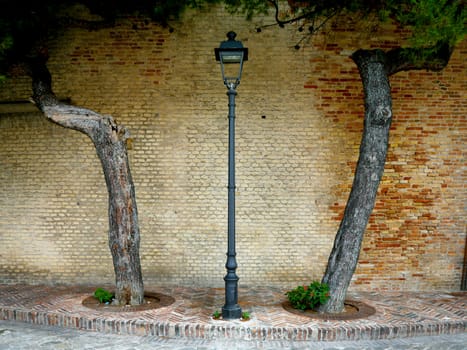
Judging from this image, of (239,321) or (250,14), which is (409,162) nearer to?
(250,14)

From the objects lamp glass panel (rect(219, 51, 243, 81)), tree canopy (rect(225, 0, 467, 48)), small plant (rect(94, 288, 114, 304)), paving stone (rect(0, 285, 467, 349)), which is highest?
tree canopy (rect(225, 0, 467, 48))

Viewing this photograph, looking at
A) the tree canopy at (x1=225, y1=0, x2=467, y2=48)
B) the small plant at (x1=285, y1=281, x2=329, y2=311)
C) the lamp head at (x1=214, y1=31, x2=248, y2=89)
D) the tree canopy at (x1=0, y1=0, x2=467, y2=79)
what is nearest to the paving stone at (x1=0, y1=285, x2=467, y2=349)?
the small plant at (x1=285, y1=281, x2=329, y2=311)

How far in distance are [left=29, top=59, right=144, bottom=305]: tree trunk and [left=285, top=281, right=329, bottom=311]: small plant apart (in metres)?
2.50

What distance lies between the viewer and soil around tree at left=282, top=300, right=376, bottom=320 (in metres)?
6.86

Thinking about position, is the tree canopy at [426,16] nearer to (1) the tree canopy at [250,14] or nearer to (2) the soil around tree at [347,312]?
(1) the tree canopy at [250,14]

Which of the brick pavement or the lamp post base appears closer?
the brick pavement

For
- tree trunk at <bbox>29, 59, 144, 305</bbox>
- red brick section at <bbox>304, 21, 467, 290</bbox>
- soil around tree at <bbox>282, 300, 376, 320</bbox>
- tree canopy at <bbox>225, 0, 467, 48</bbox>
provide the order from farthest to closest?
red brick section at <bbox>304, 21, 467, 290</bbox>
tree trunk at <bbox>29, 59, 144, 305</bbox>
soil around tree at <bbox>282, 300, 376, 320</bbox>
tree canopy at <bbox>225, 0, 467, 48</bbox>

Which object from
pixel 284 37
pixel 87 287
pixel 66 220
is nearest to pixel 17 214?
A: pixel 66 220

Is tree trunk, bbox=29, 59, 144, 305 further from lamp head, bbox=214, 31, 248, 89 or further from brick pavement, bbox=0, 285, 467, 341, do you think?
lamp head, bbox=214, 31, 248, 89

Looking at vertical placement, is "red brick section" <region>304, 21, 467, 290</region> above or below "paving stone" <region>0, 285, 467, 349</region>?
above

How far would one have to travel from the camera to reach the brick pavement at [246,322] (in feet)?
20.7

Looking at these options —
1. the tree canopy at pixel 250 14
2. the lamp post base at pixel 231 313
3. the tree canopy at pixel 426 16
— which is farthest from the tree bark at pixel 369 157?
the lamp post base at pixel 231 313

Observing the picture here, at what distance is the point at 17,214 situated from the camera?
8977 millimetres

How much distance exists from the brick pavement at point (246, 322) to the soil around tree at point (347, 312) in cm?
10
